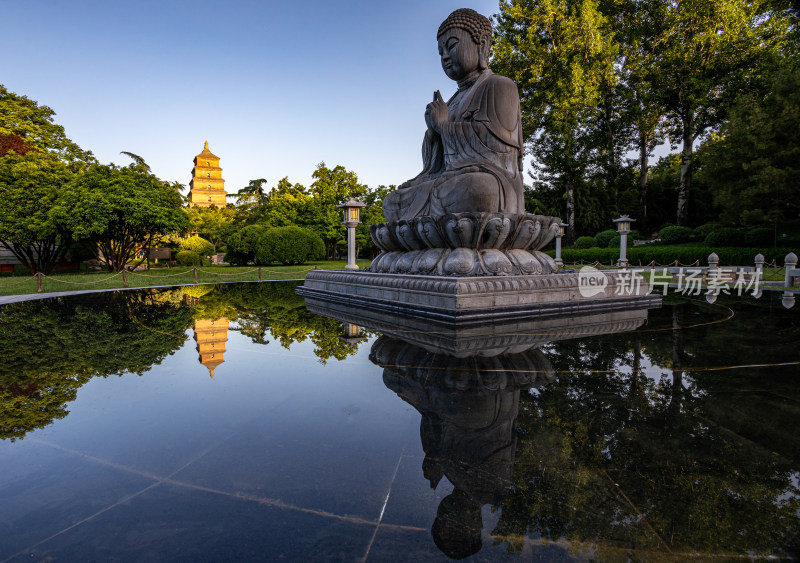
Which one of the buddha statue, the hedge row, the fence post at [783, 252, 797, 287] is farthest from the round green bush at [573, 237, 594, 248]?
the buddha statue

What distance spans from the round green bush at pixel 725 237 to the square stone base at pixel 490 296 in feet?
46.0

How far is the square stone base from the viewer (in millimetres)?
4691

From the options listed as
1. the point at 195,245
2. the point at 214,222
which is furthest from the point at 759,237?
the point at 214,222

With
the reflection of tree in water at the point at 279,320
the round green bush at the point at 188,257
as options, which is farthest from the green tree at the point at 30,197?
the reflection of tree in water at the point at 279,320

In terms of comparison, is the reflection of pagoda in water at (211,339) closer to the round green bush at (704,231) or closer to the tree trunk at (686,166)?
the round green bush at (704,231)

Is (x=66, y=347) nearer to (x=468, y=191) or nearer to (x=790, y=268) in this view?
(x=468, y=191)

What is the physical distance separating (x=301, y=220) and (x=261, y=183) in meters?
17.2

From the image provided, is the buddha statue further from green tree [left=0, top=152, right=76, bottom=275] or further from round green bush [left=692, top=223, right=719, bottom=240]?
round green bush [left=692, top=223, right=719, bottom=240]

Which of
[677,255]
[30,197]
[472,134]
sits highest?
[30,197]

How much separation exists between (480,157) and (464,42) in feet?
Result: 6.82

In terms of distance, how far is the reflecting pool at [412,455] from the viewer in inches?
48.9

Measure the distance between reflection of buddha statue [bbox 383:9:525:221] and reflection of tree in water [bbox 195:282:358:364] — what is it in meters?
2.64

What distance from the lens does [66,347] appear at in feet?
12.6

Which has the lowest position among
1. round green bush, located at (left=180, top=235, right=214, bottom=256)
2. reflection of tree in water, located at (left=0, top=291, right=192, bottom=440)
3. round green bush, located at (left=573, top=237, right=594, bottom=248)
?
reflection of tree in water, located at (left=0, top=291, right=192, bottom=440)
